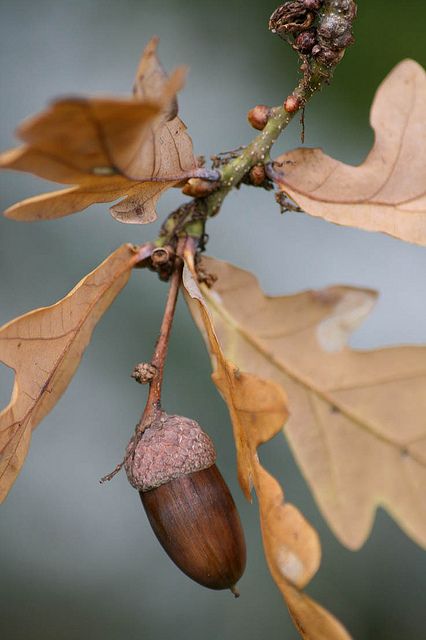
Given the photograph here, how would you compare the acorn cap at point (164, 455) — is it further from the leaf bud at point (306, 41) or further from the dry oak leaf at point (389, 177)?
the leaf bud at point (306, 41)

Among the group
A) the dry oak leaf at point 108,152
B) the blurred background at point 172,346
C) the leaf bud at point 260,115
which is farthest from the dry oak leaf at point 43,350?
the blurred background at point 172,346

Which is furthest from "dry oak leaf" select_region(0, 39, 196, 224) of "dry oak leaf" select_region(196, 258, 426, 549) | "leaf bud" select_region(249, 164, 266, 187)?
"dry oak leaf" select_region(196, 258, 426, 549)

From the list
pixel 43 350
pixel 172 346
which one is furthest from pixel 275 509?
pixel 172 346

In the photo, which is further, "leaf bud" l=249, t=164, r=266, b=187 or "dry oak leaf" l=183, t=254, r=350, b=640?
"leaf bud" l=249, t=164, r=266, b=187

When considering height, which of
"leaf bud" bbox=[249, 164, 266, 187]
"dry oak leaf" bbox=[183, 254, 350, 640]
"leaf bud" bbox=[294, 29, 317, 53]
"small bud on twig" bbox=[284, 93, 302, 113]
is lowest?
"dry oak leaf" bbox=[183, 254, 350, 640]

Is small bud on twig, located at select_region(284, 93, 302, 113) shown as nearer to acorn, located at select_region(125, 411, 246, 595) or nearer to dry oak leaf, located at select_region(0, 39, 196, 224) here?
dry oak leaf, located at select_region(0, 39, 196, 224)

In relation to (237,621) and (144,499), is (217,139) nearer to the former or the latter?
(237,621)

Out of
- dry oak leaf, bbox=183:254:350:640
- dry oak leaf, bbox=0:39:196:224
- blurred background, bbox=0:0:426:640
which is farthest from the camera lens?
blurred background, bbox=0:0:426:640

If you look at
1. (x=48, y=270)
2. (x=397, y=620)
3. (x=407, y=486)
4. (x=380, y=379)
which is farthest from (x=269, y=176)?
(x=397, y=620)
